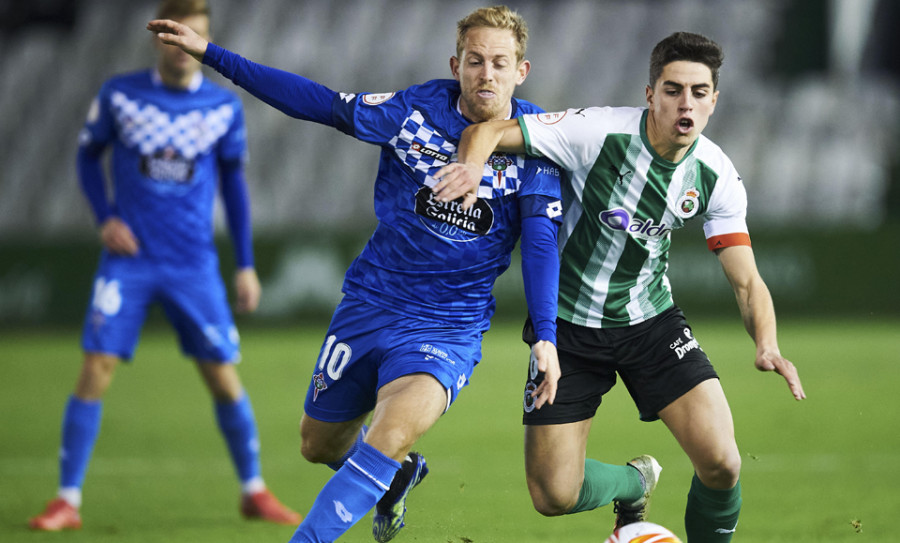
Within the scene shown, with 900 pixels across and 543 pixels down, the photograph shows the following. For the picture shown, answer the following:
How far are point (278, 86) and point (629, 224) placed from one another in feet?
4.53

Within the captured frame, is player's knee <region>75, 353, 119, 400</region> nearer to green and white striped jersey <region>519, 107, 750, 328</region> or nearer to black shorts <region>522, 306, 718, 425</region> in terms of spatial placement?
black shorts <region>522, 306, 718, 425</region>

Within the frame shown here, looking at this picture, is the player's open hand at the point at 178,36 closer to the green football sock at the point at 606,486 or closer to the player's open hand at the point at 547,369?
the player's open hand at the point at 547,369

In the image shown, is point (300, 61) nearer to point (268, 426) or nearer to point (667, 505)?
point (268, 426)

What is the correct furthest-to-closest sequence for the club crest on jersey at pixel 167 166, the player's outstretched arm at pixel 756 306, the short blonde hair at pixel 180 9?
1. the club crest on jersey at pixel 167 166
2. the short blonde hair at pixel 180 9
3. the player's outstretched arm at pixel 756 306

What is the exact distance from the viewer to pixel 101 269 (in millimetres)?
5797

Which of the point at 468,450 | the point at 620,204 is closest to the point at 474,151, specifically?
the point at 620,204

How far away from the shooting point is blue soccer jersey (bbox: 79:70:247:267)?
583 centimetres

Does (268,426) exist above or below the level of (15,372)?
above

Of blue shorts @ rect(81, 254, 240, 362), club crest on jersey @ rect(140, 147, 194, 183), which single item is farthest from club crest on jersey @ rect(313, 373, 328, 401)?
club crest on jersey @ rect(140, 147, 194, 183)

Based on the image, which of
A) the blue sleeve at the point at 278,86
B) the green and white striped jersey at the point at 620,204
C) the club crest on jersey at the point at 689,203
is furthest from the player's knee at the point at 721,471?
the blue sleeve at the point at 278,86

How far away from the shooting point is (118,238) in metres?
5.74

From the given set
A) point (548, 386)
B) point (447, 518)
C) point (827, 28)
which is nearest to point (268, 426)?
point (447, 518)

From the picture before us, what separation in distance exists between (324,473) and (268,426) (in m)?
1.63

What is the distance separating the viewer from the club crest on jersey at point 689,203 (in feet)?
14.2
